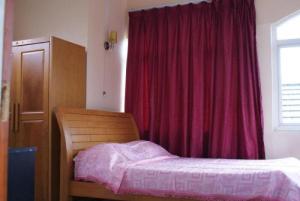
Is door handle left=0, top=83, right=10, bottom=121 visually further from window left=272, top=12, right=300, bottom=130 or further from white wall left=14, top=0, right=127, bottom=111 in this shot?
window left=272, top=12, right=300, bottom=130

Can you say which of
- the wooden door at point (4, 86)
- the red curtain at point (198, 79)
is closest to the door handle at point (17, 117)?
the red curtain at point (198, 79)

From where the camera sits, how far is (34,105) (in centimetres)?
320

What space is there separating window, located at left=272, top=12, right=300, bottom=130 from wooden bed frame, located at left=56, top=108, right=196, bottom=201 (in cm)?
183

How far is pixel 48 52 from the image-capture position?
318 centimetres

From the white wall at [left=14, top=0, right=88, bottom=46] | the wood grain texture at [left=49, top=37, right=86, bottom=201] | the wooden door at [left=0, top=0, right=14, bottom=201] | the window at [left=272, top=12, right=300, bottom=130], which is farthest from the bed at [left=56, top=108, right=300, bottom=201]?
the wooden door at [left=0, top=0, right=14, bottom=201]

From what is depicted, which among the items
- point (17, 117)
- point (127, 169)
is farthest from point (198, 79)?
point (17, 117)

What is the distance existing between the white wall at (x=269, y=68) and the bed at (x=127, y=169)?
0.55 metres

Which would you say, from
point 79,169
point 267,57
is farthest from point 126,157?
point 267,57

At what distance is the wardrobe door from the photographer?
3084 millimetres

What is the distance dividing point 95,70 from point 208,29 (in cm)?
138

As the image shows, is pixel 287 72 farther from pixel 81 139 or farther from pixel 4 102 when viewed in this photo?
pixel 4 102

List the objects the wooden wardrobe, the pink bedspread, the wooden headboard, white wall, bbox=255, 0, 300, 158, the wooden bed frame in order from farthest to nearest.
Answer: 1. white wall, bbox=255, 0, 300, 158
2. the wooden wardrobe
3. the wooden headboard
4. the wooden bed frame
5. the pink bedspread

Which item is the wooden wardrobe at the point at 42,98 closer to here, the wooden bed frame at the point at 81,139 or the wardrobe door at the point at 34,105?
the wardrobe door at the point at 34,105

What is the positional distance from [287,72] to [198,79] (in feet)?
3.25
